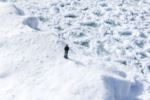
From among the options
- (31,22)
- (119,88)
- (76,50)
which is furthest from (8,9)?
(119,88)

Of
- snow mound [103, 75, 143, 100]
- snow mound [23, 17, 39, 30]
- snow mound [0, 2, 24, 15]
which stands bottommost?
snow mound [103, 75, 143, 100]

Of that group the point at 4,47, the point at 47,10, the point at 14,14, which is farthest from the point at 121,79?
the point at 47,10

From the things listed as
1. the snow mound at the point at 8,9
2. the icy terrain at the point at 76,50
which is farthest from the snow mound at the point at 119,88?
the snow mound at the point at 8,9

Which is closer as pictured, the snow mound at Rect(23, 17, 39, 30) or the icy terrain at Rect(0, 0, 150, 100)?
the icy terrain at Rect(0, 0, 150, 100)

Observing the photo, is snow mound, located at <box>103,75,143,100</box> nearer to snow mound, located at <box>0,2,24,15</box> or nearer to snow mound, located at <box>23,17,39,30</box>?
snow mound, located at <box>23,17,39,30</box>

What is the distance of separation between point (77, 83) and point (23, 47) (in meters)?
1.18

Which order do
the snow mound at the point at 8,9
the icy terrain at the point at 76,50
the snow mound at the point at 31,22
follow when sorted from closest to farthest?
the icy terrain at the point at 76,50 < the snow mound at the point at 31,22 < the snow mound at the point at 8,9

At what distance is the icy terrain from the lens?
4.18 m

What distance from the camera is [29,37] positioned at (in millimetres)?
5094

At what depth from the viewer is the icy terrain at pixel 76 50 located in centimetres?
418

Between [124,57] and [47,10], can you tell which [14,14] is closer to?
[47,10]

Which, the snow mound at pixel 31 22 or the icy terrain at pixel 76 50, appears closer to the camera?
the icy terrain at pixel 76 50

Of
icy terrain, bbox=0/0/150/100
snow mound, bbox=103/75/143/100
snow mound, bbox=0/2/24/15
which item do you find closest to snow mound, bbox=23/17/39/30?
icy terrain, bbox=0/0/150/100

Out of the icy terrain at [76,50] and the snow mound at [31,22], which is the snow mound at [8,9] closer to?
the icy terrain at [76,50]
